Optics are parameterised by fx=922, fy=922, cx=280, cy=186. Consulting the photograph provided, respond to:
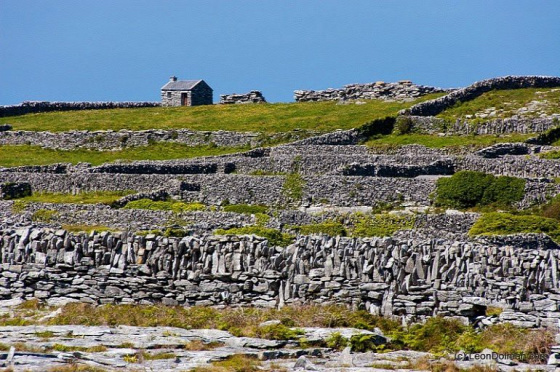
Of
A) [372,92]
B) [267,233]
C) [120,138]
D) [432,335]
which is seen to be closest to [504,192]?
→ [267,233]

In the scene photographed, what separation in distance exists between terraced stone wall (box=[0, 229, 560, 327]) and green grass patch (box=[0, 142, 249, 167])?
1818 inches

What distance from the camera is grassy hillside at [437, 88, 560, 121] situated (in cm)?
7588

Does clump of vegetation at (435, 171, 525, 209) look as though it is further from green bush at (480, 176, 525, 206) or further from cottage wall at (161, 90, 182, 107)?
cottage wall at (161, 90, 182, 107)

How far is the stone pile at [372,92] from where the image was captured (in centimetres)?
8962

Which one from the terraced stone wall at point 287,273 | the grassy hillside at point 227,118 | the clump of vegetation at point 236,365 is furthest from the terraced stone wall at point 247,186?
the clump of vegetation at point 236,365

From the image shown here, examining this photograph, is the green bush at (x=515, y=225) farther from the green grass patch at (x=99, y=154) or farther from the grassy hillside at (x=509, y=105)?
the green grass patch at (x=99, y=154)

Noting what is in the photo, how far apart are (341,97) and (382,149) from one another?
30226 millimetres

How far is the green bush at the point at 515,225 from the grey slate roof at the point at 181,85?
6677 centimetres

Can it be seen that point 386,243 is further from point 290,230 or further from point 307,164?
point 307,164

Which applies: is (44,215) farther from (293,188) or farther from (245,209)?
(293,188)

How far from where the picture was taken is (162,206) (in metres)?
49.5

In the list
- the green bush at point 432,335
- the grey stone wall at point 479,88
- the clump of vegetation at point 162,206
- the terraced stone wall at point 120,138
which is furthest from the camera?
the grey stone wall at point 479,88

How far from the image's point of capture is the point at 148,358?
58.9ft

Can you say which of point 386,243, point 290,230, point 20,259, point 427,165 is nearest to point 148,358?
point 386,243
